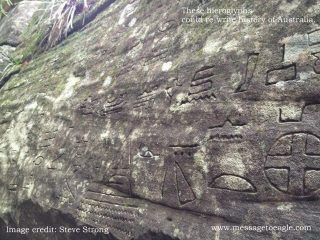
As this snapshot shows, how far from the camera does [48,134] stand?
302cm

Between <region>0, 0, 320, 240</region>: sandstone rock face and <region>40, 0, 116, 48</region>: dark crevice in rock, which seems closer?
<region>0, 0, 320, 240</region>: sandstone rock face

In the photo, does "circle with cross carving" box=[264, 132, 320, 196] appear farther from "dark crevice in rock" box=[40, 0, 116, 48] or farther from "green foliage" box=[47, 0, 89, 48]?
"green foliage" box=[47, 0, 89, 48]

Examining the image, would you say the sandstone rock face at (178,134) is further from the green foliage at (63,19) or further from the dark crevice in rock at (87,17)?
the green foliage at (63,19)

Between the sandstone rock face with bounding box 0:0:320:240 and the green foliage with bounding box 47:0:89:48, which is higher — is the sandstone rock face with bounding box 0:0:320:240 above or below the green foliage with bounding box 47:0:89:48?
below

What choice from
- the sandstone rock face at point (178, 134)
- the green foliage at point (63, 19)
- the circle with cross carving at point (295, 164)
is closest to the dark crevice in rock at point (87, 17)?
the green foliage at point (63, 19)

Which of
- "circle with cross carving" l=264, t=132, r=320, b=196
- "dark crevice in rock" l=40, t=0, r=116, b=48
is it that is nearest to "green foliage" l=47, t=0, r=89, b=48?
"dark crevice in rock" l=40, t=0, r=116, b=48

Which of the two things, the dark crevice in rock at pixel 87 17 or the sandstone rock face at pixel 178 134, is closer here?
the sandstone rock face at pixel 178 134

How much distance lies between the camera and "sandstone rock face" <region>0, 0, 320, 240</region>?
1.54 metres

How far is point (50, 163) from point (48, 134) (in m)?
0.34

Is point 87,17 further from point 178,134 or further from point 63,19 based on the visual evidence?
point 178,134

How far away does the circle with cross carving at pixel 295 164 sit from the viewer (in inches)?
56.4

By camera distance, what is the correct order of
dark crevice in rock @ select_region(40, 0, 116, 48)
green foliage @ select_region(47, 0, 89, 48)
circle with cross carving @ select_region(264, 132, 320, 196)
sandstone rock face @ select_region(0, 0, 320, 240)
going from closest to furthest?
Result: circle with cross carving @ select_region(264, 132, 320, 196)
sandstone rock face @ select_region(0, 0, 320, 240)
dark crevice in rock @ select_region(40, 0, 116, 48)
green foliage @ select_region(47, 0, 89, 48)

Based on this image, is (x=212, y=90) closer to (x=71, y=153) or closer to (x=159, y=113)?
(x=159, y=113)

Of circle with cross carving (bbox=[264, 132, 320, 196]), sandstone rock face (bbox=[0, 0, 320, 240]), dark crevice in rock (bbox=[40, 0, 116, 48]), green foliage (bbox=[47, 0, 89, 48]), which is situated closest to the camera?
circle with cross carving (bbox=[264, 132, 320, 196])
